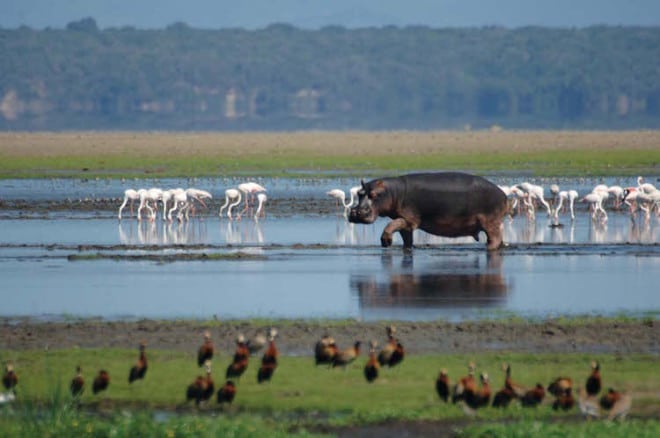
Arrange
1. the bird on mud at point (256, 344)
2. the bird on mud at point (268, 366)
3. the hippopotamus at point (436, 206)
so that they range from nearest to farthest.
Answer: the bird on mud at point (268, 366), the bird on mud at point (256, 344), the hippopotamus at point (436, 206)

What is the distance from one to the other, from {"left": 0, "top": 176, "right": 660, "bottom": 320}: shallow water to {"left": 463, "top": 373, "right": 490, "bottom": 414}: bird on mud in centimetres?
550

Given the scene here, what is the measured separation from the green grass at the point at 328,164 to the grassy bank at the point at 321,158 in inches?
1.6

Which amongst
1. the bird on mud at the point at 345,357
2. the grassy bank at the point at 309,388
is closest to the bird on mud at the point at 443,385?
the grassy bank at the point at 309,388

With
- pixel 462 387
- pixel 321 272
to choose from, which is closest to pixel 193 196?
pixel 321 272

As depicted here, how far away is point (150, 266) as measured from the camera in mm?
25109

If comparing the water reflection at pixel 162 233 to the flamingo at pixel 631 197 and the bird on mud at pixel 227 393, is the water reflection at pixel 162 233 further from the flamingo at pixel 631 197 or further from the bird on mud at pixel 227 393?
the bird on mud at pixel 227 393

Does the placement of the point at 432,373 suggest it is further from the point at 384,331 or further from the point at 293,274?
the point at 293,274

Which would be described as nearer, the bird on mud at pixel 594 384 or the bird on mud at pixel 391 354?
the bird on mud at pixel 594 384

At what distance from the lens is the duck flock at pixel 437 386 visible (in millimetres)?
13078

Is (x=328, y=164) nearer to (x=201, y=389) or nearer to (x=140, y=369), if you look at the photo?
(x=140, y=369)

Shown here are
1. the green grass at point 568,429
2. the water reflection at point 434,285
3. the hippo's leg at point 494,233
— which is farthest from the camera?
the hippo's leg at point 494,233

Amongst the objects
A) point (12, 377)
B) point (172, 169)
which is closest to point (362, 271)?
point (12, 377)

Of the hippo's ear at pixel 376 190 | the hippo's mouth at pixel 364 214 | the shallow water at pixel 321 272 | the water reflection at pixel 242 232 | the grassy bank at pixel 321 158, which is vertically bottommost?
the grassy bank at pixel 321 158

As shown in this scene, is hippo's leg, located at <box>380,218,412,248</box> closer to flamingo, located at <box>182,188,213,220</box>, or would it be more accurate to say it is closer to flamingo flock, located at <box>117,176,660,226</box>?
flamingo flock, located at <box>117,176,660,226</box>
